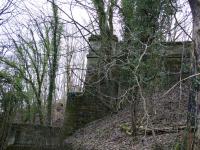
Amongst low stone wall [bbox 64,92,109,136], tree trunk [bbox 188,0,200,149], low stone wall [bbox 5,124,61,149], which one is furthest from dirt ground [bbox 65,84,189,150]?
low stone wall [bbox 5,124,61,149]

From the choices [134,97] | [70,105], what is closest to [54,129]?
[70,105]

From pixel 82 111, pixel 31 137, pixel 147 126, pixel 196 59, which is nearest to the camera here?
pixel 196 59

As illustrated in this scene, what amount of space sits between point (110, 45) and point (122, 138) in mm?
3457

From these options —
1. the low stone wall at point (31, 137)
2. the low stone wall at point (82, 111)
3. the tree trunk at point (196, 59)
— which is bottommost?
the low stone wall at point (31, 137)

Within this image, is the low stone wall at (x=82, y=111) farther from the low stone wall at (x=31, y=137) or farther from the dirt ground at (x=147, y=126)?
the low stone wall at (x=31, y=137)

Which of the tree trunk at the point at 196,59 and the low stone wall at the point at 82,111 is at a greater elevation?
the tree trunk at the point at 196,59

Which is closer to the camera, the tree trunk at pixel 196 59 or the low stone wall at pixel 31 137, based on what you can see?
the tree trunk at pixel 196 59

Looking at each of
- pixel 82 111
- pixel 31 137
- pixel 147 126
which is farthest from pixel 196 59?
pixel 82 111

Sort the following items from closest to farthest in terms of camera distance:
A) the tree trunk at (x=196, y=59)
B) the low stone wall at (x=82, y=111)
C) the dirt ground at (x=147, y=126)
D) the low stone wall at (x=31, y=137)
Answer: the tree trunk at (x=196, y=59), the dirt ground at (x=147, y=126), the low stone wall at (x=31, y=137), the low stone wall at (x=82, y=111)

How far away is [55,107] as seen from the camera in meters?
19.5

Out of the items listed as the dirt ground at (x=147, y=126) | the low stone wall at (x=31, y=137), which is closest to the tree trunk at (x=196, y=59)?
the dirt ground at (x=147, y=126)

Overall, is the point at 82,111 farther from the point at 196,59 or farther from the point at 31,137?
the point at 196,59

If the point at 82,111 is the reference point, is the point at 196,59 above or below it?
above

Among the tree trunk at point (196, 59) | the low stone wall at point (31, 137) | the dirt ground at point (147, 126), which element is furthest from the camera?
the low stone wall at point (31, 137)
